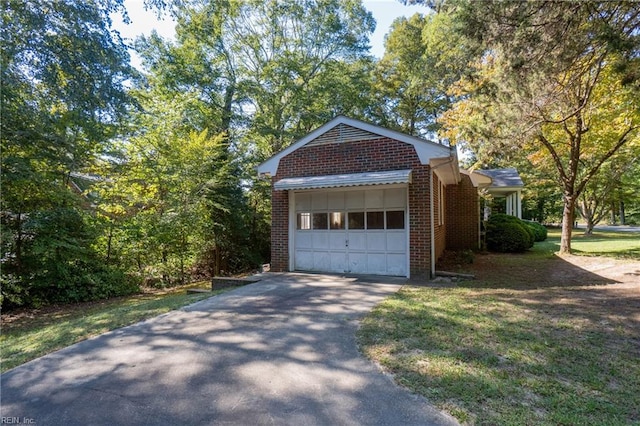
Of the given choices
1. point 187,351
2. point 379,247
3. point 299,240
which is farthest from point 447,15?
point 187,351

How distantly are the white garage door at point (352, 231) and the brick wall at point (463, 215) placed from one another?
22.2 ft

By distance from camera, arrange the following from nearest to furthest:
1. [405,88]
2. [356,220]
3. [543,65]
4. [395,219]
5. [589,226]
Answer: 1. [543,65]
2. [395,219]
3. [356,220]
4. [405,88]
5. [589,226]

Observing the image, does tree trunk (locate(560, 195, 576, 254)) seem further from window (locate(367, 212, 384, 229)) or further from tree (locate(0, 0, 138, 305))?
tree (locate(0, 0, 138, 305))

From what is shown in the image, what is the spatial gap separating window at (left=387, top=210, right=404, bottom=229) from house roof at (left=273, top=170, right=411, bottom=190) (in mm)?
995

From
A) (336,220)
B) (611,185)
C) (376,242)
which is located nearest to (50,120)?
(336,220)

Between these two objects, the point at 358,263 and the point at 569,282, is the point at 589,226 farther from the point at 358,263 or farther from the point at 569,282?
the point at 358,263

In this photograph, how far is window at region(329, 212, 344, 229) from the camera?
9266 mm

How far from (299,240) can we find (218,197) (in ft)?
18.6

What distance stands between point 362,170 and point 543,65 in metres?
4.29

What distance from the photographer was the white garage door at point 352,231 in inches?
340

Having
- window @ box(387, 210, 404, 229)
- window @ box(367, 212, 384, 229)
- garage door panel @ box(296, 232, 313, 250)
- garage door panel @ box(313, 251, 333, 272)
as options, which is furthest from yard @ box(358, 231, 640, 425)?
garage door panel @ box(296, 232, 313, 250)

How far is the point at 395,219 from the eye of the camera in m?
8.66

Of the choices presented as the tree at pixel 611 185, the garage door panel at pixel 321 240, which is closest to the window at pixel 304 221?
the garage door panel at pixel 321 240

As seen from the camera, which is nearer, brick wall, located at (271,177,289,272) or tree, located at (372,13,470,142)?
brick wall, located at (271,177,289,272)
